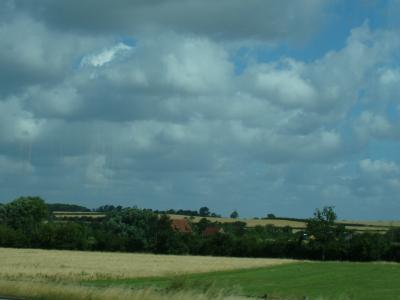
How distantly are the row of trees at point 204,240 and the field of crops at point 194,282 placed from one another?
2325cm

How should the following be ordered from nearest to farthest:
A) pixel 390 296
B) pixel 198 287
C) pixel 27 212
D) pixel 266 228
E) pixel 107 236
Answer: pixel 198 287 → pixel 390 296 → pixel 107 236 → pixel 27 212 → pixel 266 228

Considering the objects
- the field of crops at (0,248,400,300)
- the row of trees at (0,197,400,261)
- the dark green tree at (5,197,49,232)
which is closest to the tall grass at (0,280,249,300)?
the field of crops at (0,248,400,300)

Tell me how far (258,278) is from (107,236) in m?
51.7

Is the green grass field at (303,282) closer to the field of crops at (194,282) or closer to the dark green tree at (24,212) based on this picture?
the field of crops at (194,282)

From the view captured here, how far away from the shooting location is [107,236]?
10150cm

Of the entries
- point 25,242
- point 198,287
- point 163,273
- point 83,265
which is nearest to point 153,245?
point 25,242

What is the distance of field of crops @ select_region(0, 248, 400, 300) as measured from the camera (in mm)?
25297

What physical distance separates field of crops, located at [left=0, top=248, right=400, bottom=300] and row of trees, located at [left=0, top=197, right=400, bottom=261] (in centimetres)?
2325

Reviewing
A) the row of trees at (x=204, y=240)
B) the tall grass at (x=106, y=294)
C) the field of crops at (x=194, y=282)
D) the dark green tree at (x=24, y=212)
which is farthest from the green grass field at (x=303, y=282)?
the dark green tree at (x=24, y=212)

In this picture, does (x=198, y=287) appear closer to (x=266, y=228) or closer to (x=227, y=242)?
(x=227, y=242)

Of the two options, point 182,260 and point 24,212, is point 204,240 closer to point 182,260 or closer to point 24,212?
point 182,260

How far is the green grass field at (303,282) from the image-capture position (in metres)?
38.1

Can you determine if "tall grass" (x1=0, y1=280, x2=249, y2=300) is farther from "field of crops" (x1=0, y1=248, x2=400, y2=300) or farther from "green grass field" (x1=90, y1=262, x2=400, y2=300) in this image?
"green grass field" (x1=90, y1=262, x2=400, y2=300)

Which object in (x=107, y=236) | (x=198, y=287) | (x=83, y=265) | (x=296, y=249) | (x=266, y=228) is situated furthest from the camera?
(x=266, y=228)
